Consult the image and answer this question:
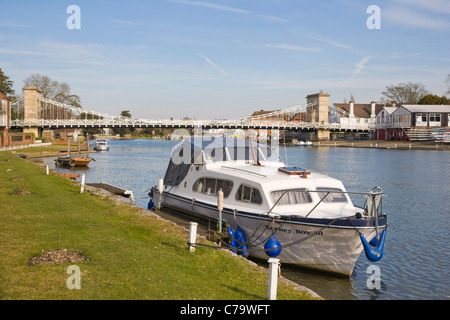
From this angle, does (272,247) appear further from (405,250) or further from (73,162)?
(73,162)

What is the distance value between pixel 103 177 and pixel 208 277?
120ft

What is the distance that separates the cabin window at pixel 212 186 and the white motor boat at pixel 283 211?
4 cm

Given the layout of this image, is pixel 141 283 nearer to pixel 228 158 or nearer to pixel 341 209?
pixel 341 209

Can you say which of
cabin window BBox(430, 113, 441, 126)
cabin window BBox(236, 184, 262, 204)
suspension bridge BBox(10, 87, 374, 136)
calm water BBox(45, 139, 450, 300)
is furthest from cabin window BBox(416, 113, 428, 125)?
cabin window BBox(236, 184, 262, 204)

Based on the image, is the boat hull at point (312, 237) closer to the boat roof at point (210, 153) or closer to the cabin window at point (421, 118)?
the boat roof at point (210, 153)

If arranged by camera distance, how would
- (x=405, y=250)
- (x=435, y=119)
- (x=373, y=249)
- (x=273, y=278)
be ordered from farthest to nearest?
1. (x=435, y=119)
2. (x=405, y=250)
3. (x=373, y=249)
4. (x=273, y=278)

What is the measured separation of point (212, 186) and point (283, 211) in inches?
166

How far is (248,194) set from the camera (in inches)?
651

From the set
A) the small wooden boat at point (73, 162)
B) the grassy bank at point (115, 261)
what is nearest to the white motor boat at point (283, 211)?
the grassy bank at point (115, 261)

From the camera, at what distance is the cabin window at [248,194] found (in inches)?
633

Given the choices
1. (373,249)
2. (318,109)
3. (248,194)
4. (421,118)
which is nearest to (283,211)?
(248,194)

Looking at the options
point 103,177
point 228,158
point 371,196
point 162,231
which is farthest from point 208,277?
point 103,177

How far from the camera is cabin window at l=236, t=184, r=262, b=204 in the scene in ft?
52.7

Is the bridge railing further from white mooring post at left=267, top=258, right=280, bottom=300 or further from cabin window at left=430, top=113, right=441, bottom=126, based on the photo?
white mooring post at left=267, top=258, right=280, bottom=300
